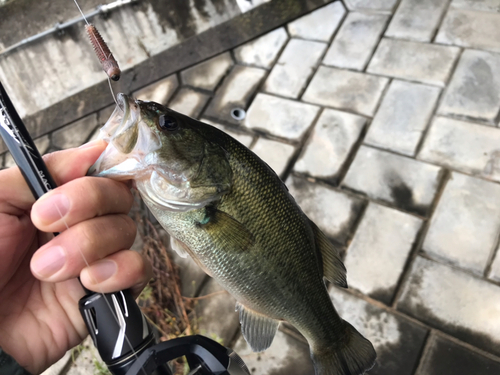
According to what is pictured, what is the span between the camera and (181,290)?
232 centimetres

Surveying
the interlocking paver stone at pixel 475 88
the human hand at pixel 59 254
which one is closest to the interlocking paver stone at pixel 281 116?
the interlocking paver stone at pixel 475 88

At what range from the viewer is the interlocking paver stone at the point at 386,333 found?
1.88m

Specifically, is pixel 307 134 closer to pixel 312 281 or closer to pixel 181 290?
pixel 181 290

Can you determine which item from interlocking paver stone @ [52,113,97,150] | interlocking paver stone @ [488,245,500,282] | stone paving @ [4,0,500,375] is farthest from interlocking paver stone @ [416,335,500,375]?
interlocking paver stone @ [52,113,97,150]

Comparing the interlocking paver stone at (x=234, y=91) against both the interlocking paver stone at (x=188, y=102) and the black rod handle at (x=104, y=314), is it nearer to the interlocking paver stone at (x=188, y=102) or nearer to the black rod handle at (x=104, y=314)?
the interlocking paver stone at (x=188, y=102)

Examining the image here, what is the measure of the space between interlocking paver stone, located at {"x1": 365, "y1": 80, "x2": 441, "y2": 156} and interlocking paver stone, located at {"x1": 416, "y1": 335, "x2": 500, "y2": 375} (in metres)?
1.20

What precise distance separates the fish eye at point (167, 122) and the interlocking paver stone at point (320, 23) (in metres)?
2.50

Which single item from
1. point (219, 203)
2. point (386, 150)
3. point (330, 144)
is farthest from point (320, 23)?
point (219, 203)

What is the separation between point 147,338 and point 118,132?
583 millimetres

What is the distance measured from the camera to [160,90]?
11.0ft

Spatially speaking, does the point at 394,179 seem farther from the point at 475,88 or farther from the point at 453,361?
the point at 453,361

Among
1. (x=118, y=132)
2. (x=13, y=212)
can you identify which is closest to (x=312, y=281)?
(x=118, y=132)

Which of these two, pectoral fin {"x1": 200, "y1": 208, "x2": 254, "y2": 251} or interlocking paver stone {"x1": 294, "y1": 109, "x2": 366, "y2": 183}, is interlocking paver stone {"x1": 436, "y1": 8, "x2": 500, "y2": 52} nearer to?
interlocking paver stone {"x1": 294, "y1": 109, "x2": 366, "y2": 183}

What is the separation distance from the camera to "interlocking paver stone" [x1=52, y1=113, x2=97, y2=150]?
A: 3291mm
